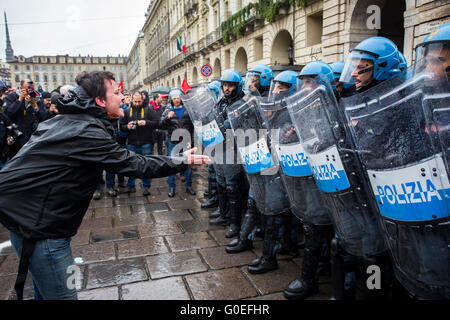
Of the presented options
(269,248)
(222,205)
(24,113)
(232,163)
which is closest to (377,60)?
(269,248)

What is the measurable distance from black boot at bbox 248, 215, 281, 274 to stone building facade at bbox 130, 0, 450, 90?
6.81 metres

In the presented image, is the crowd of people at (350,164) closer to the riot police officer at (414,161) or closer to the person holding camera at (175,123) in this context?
the riot police officer at (414,161)

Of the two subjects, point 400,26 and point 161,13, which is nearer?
point 400,26

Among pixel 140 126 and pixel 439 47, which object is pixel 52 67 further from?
pixel 439 47

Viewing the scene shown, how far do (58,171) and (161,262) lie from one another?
1989 millimetres

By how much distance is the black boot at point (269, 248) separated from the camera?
3.12 m

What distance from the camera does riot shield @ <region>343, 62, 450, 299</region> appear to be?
1398 millimetres

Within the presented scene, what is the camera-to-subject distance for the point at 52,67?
111 m

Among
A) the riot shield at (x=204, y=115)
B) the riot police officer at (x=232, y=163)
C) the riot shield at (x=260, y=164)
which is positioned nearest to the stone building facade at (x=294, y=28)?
the riot shield at (x=204, y=115)

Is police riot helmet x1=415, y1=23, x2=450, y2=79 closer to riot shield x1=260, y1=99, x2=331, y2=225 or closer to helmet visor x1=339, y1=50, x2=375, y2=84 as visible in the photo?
helmet visor x1=339, y1=50, x2=375, y2=84

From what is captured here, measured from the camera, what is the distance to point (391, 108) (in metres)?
1.57

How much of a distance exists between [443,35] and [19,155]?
2.36 metres

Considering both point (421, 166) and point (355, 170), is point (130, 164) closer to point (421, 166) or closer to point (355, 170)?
point (355, 170)
